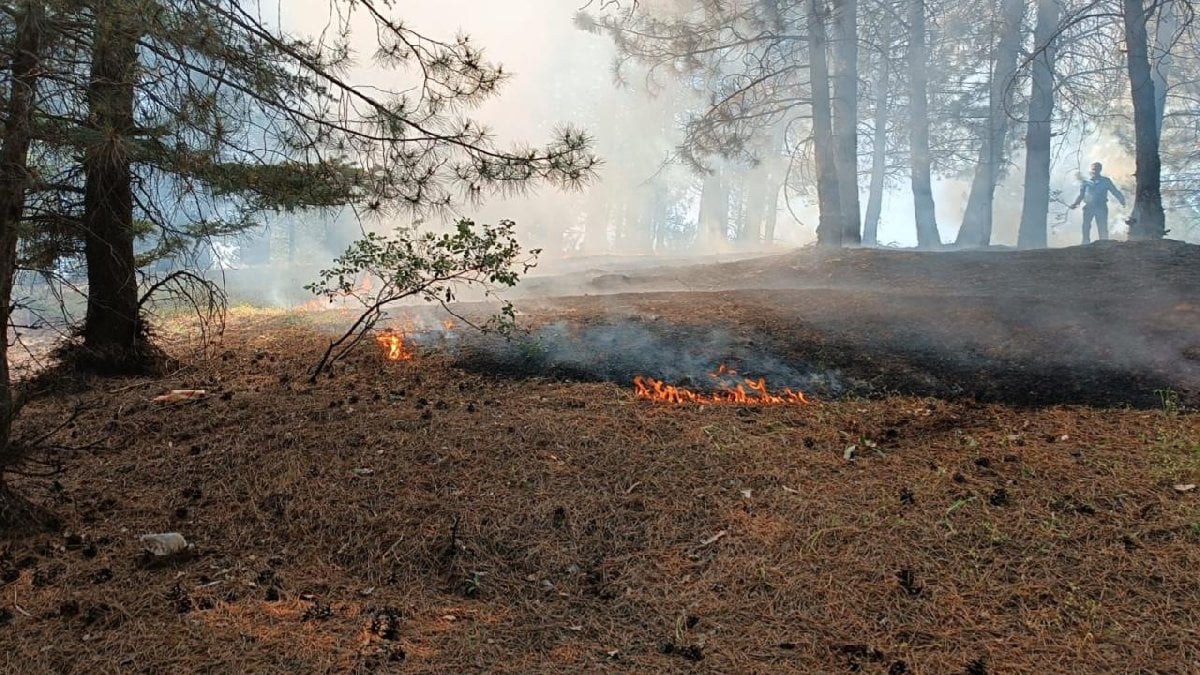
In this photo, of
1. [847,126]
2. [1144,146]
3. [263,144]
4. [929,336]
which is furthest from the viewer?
[847,126]

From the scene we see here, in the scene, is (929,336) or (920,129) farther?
(920,129)

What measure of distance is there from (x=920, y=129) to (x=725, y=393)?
13.6 m

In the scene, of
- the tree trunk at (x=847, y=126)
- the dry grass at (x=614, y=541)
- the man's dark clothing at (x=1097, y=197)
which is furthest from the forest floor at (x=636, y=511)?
the man's dark clothing at (x=1097, y=197)

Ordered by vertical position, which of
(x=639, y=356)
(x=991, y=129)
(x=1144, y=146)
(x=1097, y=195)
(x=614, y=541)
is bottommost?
(x=614, y=541)

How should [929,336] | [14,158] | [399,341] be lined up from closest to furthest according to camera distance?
[14,158]
[929,336]
[399,341]

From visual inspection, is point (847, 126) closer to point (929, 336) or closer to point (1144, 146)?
point (1144, 146)

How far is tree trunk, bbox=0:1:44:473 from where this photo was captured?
2693 millimetres

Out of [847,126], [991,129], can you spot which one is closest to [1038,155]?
[991,129]

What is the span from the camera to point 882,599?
2697 millimetres

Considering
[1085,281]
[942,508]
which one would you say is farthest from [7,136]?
[1085,281]

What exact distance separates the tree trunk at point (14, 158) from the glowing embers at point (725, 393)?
11.6 feet

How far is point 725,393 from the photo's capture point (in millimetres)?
4910

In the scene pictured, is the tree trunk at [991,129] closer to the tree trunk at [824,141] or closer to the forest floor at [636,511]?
the tree trunk at [824,141]

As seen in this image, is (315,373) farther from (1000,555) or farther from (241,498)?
(1000,555)
